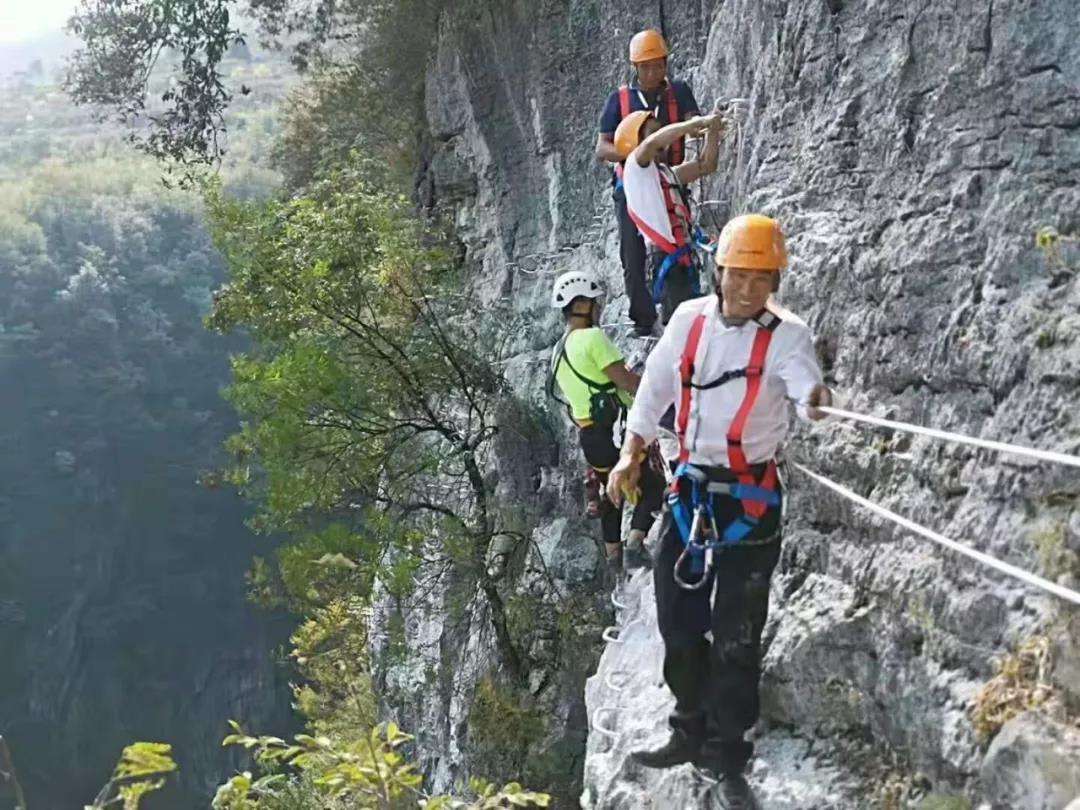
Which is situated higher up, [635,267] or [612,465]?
[635,267]

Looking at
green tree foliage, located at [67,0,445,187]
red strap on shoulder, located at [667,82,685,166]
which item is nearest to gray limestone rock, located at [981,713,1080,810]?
red strap on shoulder, located at [667,82,685,166]

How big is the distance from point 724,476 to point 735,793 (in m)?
1.11

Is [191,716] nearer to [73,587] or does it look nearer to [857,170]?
[73,587]

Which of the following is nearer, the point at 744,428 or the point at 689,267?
the point at 744,428

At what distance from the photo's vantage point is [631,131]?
737cm

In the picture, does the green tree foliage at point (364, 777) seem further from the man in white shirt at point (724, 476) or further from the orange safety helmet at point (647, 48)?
the orange safety helmet at point (647, 48)

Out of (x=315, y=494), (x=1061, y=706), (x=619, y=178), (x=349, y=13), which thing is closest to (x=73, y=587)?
(x=349, y=13)

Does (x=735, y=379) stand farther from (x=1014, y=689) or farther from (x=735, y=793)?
(x=735, y=793)

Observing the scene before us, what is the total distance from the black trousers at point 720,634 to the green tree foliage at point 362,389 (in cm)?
695

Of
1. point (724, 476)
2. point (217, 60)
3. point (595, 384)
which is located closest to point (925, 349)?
point (724, 476)

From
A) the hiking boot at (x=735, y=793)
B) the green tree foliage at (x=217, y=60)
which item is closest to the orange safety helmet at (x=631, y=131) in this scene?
A: the hiking boot at (x=735, y=793)

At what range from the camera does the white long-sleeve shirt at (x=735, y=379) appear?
436 centimetres

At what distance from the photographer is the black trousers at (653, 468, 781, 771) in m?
4.51

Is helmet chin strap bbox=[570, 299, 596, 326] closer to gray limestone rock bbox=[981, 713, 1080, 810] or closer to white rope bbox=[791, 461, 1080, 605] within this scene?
white rope bbox=[791, 461, 1080, 605]
